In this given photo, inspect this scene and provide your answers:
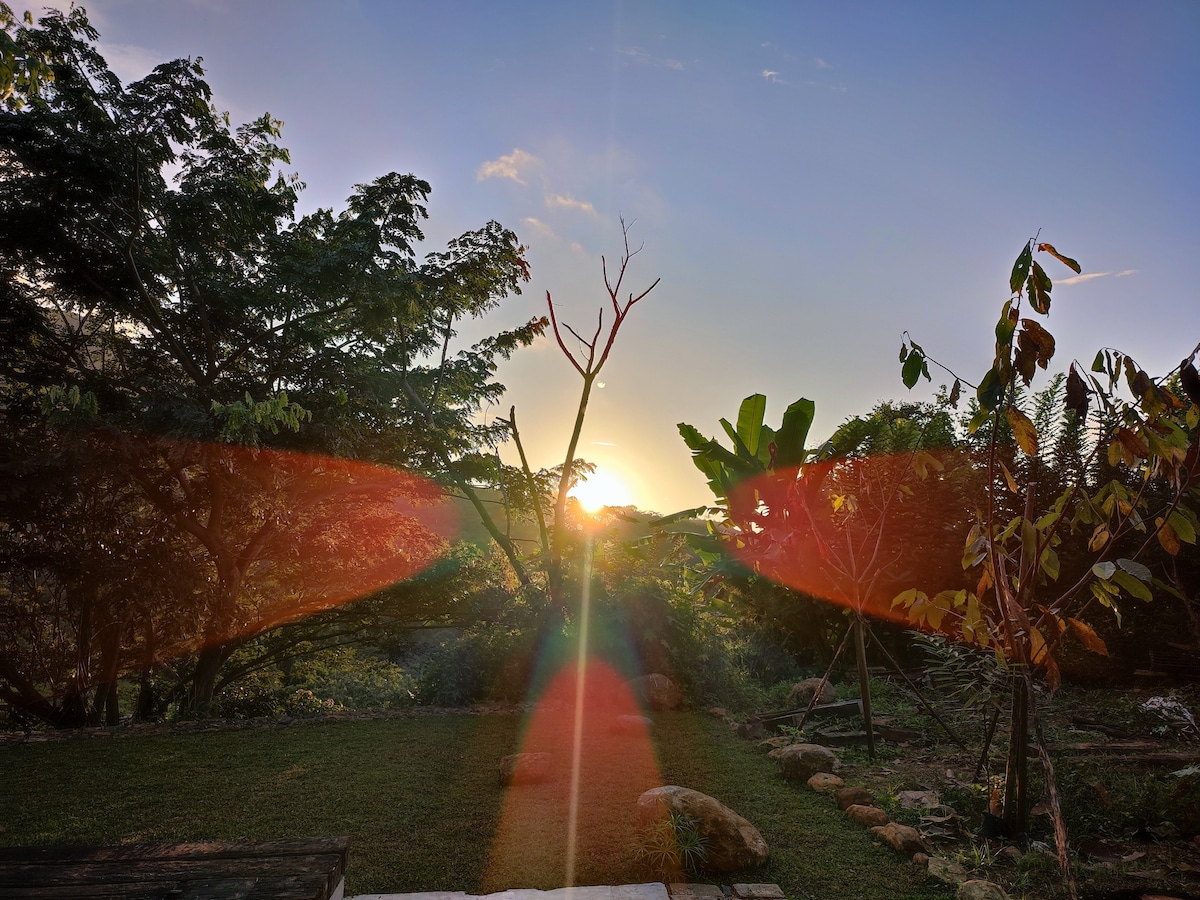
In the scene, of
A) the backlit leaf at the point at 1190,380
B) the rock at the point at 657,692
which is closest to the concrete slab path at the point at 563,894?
the backlit leaf at the point at 1190,380

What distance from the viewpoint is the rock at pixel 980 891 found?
95.3 inches

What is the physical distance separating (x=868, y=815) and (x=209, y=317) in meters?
9.02

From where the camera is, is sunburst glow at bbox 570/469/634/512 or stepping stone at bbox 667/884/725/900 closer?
stepping stone at bbox 667/884/725/900

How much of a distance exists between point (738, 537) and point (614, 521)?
3467mm

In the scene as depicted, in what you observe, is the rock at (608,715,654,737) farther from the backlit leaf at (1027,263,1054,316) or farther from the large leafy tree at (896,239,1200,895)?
the backlit leaf at (1027,263,1054,316)

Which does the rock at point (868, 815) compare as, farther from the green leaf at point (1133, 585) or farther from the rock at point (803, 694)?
the rock at point (803, 694)

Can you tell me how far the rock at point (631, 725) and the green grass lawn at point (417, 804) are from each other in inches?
8.3

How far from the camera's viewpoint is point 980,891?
245 centimetres

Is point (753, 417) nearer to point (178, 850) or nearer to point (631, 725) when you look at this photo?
point (631, 725)

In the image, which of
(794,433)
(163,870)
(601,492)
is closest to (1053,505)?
(794,433)

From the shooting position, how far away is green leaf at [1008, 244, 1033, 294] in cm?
214

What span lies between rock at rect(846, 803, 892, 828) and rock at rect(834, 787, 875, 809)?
0.08 meters

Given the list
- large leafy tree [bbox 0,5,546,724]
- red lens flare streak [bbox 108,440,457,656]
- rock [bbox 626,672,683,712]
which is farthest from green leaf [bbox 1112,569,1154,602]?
red lens flare streak [bbox 108,440,457,656]

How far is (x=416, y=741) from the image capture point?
17.8ft
